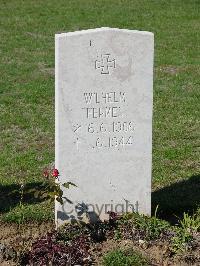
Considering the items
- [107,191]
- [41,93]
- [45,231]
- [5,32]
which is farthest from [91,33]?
[5,32]

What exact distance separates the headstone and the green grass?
651mm

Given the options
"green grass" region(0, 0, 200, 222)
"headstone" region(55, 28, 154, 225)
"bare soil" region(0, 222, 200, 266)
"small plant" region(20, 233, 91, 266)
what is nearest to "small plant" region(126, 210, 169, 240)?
"bare soil" region(0, 222, 200, 266)

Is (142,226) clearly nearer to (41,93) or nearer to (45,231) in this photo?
(45,231)

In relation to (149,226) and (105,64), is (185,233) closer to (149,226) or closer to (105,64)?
(149,226)

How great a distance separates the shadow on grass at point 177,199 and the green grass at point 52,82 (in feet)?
0.03

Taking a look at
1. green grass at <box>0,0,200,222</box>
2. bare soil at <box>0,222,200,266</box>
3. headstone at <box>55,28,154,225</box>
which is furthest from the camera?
green grass at <box>0,0,200,222</box>

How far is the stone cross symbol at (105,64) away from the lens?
5988 millimetres

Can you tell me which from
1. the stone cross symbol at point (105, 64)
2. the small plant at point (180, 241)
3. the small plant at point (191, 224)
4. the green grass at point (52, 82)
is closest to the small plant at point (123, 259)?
the small plant at point (180, 241)

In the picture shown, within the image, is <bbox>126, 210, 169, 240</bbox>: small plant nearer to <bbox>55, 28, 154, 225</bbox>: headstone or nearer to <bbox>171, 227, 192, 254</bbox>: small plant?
<bbox>171, 227, 192, 254</bbox>: small plant

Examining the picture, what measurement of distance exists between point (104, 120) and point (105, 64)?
513 millimetres

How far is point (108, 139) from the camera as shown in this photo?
6.22 m

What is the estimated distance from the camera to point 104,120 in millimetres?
6176

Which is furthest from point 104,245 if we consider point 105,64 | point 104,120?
point 105,64

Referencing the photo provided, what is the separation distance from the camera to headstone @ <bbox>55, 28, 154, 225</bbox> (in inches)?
234
